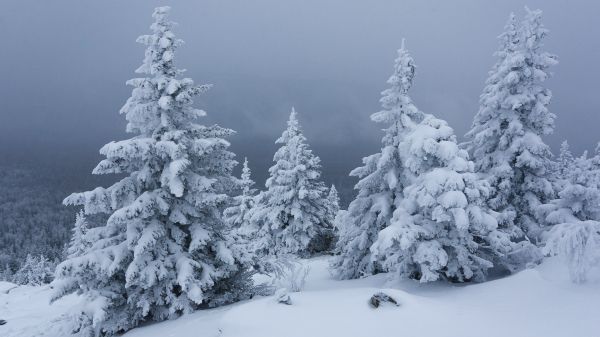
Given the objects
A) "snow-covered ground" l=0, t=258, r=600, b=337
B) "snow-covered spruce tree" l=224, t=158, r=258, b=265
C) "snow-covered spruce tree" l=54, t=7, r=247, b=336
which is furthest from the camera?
"snow-covered spruce tree" l=224, t=158, r=258, b=265

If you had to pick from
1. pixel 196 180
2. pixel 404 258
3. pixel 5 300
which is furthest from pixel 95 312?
pixel 5 300

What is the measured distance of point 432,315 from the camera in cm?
830

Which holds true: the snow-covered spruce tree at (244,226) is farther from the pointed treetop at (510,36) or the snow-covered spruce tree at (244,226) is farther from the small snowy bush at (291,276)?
the pointed treetop at (510,36)

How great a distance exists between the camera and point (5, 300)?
24062 mm

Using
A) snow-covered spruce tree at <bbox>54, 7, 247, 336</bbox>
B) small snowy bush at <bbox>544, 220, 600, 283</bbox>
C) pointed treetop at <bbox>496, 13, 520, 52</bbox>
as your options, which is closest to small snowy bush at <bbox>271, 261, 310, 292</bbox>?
snow-covered spruce tree at <bbox>54, 7, 247, 336</bbox>

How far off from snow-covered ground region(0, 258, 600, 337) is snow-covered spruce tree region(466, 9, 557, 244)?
8.61 meters

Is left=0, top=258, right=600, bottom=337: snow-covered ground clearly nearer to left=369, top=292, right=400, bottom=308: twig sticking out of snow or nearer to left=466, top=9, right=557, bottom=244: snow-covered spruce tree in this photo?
left=369, top=292, right=400, bottom=308: twig sticking out of snow

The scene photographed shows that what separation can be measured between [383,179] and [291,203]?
40.3 ft

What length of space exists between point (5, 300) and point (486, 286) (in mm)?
27832

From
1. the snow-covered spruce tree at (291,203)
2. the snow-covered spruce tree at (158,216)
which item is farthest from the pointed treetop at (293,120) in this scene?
the snow-covered spruce tree at (158,216)

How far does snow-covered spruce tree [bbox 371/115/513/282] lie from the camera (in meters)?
12.3

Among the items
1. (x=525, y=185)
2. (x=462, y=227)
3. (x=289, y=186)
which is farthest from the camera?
(x=289, y=186)

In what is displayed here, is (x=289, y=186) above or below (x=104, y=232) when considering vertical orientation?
above

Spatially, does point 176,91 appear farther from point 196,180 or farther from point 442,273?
point 442,273
